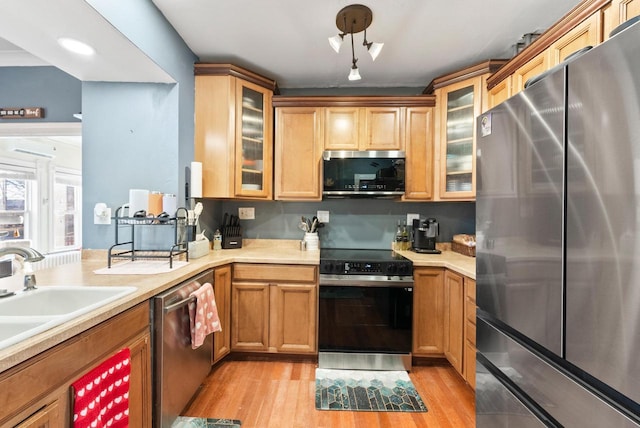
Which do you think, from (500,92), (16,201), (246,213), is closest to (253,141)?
(246,213)

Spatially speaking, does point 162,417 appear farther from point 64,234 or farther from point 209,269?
point 64,234

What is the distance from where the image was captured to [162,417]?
4.60ft

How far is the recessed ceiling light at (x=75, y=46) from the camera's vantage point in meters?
1.55

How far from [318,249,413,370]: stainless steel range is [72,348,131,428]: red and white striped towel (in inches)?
53.4

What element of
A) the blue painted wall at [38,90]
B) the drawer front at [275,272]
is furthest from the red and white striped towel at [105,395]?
the blue painted wall at [38,90]

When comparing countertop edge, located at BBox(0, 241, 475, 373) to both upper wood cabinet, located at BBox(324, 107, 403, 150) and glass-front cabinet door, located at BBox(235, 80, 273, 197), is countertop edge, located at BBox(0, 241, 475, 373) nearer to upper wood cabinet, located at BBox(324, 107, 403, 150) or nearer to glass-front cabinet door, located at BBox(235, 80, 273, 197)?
glass-front cabinet door, located at BBox(235, 80, 273, 197)

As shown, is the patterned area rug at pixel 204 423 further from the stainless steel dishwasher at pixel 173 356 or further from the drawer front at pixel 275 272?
the drawer front at pixel 275 272

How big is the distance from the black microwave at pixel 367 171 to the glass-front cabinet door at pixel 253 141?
0.58 meters

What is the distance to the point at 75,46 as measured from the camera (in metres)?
1.60

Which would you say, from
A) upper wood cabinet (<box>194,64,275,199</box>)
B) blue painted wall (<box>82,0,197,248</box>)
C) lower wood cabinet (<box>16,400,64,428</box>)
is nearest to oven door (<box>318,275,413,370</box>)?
upper wood cabinet (<box>194,64,275,199</box>)

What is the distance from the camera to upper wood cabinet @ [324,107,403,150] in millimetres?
2588

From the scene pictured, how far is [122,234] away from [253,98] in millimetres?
1529

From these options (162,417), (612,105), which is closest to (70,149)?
(162,417)

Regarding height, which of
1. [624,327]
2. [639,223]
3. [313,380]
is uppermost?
[639,223]
